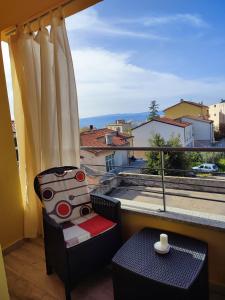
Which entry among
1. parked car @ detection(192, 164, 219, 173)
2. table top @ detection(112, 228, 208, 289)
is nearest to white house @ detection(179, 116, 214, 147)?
parked car @ detection(192, 164, 219, 173)

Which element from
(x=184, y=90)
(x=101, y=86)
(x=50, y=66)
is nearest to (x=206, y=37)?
(x=184, y=90)

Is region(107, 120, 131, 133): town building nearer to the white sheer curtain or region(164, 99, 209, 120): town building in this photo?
region(164, 99, 209, 120): town building

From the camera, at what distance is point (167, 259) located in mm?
1272

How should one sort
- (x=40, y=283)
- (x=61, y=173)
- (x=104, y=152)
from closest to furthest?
(x=40, y=283) < (x=61, y=173) < (x=104, y=152)

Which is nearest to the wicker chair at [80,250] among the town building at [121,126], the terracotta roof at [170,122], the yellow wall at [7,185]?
the yellow wall at [7,185]

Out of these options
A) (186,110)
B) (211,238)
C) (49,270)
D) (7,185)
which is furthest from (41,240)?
(186,110)

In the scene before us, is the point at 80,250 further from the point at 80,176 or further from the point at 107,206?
the point at 80,176

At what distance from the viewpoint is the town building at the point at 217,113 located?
259 cm

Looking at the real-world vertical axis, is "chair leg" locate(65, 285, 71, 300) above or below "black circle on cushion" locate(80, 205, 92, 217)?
below

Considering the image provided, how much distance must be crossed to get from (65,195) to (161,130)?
2338 millimetres

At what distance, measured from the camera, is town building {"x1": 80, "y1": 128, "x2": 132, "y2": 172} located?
252 centimetres

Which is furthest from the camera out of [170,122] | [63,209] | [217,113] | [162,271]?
[170,122]

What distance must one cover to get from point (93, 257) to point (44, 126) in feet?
4.06

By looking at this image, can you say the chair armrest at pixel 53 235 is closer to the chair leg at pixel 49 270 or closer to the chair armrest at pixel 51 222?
the chair armrest at pixel 51 222
